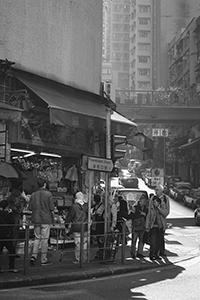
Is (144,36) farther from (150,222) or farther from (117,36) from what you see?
(150,222)

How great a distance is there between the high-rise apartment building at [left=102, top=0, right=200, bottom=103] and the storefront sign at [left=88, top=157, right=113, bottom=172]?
32.2 meters

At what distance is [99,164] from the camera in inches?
461

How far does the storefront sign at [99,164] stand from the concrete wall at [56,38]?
4.19 metres

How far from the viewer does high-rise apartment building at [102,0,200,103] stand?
9388 centimetres

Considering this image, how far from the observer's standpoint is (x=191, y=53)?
6344cm

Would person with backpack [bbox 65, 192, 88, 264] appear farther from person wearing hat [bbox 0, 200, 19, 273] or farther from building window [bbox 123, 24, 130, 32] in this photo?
building window [bbox 123, 24, 130, 32]

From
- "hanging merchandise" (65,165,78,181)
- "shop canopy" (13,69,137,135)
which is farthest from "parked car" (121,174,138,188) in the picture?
"hanging merchandise" (65,165,78,181)

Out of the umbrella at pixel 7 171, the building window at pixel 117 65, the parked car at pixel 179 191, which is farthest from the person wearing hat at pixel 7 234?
the building window at pixel 117 65

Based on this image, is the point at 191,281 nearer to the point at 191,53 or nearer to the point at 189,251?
the point at 189,251

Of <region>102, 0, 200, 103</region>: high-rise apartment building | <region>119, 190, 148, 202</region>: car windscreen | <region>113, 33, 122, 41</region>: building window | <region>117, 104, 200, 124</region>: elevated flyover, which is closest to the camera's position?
<region>119, 190, 148, 202</region>: car windscreen

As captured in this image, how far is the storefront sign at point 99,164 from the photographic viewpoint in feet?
37.5

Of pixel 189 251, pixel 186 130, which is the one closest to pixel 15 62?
pixel 189 251

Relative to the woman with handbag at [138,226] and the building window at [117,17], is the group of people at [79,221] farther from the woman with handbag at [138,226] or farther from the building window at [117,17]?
the building window at [117,17]

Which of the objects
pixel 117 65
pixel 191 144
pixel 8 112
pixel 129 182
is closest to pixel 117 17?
pixel 117 65
